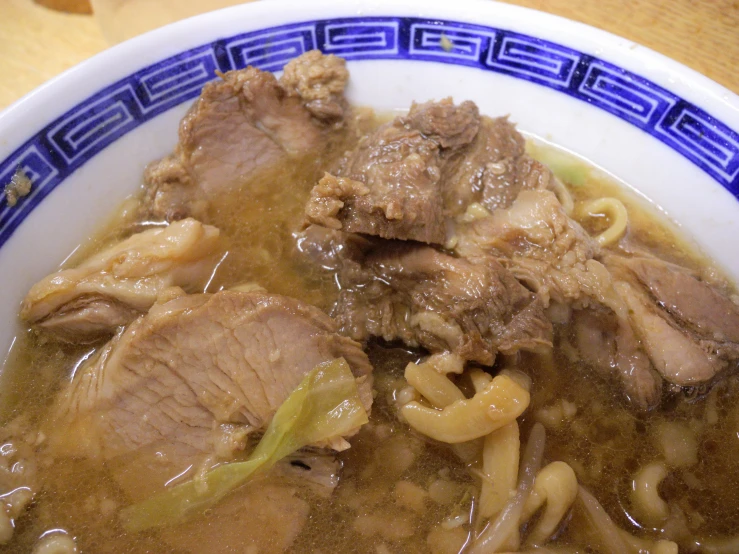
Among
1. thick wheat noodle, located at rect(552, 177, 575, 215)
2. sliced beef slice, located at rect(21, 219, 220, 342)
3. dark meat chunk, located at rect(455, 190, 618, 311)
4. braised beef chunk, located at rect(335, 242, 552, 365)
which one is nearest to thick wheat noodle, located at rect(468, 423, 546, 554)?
braised beef chunk, located at rect(335, 242, 552, 365)

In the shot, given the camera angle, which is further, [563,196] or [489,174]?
[563,196]

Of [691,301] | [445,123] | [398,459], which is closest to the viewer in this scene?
[398,459]

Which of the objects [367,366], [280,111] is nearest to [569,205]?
[367,366]

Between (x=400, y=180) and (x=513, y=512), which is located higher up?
(x=400, y=180)

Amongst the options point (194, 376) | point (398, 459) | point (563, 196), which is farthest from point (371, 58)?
point (398, 459)

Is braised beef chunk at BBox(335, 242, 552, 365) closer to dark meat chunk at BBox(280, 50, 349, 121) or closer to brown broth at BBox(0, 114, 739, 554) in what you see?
brown broth at BBox(0, 114, 739, 554)

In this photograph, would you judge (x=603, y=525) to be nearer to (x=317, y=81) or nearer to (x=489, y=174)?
(x=489, y=174)

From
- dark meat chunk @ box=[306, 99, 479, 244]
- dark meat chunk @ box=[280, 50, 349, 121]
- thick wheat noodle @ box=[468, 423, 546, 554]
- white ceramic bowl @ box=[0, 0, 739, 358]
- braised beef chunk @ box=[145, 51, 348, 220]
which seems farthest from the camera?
dark meat chunk @ box=[280, 50, 349, 121]
